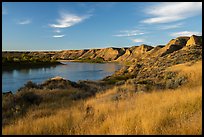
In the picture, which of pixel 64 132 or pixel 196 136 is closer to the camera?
pixel 196 136

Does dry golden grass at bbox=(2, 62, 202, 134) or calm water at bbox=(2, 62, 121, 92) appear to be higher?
dry golden grass at bbox=(2, 62, 202, 134)

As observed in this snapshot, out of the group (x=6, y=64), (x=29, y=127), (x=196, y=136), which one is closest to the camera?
(x=196, y=136)

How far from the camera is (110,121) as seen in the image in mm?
5980

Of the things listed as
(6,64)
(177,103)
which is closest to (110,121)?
(177,103)

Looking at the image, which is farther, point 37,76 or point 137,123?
point 37,76

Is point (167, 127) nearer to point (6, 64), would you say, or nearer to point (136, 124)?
point (136, 124)

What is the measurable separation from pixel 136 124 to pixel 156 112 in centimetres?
98

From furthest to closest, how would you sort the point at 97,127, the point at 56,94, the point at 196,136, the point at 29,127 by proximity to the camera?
the point at 56,94 → the point at 29,127 → the point at 97,127 → the point at 196,136

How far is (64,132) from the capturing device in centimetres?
590

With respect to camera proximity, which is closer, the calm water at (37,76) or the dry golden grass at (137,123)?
the dry golden grass at (137,123)

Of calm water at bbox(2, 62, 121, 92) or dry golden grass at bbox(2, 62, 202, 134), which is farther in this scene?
calm water at bbox(2, 62, 121, 92)

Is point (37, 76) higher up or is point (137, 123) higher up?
point (137, 123)

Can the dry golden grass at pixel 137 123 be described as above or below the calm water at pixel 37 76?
above

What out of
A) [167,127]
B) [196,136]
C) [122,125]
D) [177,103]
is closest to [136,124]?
[122,125]
